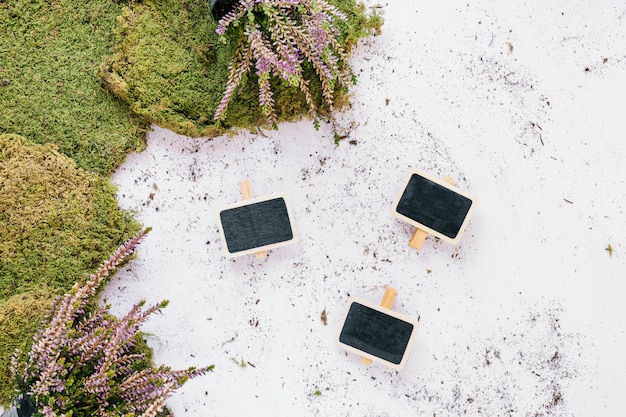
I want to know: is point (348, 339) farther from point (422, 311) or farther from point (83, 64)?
point (83, 64)

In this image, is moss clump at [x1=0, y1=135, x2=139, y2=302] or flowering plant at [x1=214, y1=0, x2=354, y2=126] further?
moss clump at [x1=0, y1=135, x2=139, y2=302]

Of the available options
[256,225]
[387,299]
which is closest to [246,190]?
[256,225]

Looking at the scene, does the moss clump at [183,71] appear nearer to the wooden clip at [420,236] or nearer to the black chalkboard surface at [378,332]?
the wooden clip at [420,236]

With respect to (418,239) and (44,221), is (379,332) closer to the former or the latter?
(418,239)

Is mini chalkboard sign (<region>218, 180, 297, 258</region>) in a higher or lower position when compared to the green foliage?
higher

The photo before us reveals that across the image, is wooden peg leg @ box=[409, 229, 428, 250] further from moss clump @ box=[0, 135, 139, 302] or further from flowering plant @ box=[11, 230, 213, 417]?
moss clump @ box=[0, 135, 139, 302]

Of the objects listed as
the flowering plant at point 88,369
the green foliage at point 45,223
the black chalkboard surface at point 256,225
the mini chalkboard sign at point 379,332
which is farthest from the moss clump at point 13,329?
the mini chalkboard sign at point 379,332

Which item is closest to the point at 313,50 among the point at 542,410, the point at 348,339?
the point at 348,339

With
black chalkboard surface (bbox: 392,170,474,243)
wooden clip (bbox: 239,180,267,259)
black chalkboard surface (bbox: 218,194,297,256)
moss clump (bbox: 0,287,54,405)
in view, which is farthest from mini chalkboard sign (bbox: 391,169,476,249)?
moss clump (bbox: 0,287,54,405)
